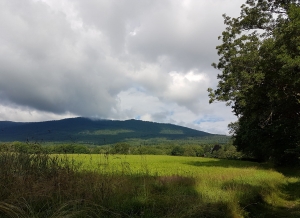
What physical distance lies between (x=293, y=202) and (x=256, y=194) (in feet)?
6.28

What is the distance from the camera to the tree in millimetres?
13440

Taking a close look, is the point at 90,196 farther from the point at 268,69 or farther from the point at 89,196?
the point at 268,69

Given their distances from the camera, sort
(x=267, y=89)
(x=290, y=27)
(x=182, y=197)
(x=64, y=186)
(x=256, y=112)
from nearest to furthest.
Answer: (x=64, y=186)
(x=182, y=197)
(x=290, y=27)
(x=267, y=89)
(x=256, y=112)

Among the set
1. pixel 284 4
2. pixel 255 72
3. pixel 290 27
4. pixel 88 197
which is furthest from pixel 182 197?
pixel 284 4

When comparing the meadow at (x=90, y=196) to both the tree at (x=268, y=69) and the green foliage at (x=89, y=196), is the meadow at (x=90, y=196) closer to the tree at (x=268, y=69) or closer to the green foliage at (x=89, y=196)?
the green foliage at (x=89, y=196)

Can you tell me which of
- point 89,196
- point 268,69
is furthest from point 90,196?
point 268,69

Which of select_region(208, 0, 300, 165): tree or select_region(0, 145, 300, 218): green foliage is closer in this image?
select_region(0, 145, 300, 218): green foliage

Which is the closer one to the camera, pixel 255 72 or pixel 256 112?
pixel 255 72

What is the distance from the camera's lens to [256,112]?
19547mm

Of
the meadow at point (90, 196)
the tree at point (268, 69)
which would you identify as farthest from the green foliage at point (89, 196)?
the tree at point (268, 69)

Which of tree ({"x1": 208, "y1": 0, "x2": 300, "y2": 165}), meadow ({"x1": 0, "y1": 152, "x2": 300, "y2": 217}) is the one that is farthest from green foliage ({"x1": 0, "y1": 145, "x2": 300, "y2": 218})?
tree ({"x1": 208, "y1": 0, "x2": 300, "y2": 165})

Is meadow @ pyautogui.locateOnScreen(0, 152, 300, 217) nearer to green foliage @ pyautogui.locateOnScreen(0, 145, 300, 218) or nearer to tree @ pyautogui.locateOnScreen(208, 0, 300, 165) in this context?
green foliage @ pyautogui.locateOnScreen(0, 145, 300, 218)

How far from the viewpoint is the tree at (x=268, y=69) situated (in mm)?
13440

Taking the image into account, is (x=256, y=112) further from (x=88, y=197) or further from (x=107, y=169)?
(x=88, y=197)
